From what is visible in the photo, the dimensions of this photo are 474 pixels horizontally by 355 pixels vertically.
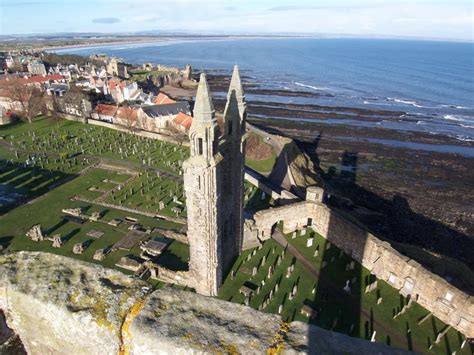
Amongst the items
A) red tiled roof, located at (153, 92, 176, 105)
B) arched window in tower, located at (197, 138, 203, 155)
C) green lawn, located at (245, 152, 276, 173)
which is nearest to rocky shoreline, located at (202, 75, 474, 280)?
green lawn, located at (245, 152, 276, 173)

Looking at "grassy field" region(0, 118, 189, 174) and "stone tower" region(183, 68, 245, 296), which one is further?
"grassy field" region(0, 118, 189, 174)

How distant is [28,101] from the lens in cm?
6450

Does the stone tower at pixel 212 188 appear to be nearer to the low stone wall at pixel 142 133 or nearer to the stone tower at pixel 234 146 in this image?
the stone tower at pixel 234 146

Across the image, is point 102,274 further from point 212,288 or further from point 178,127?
point 178,127

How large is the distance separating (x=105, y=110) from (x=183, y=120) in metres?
20.2

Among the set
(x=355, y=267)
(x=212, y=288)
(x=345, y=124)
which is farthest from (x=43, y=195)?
(x=345, y=124)

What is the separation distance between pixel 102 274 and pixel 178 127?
55986 millimetres

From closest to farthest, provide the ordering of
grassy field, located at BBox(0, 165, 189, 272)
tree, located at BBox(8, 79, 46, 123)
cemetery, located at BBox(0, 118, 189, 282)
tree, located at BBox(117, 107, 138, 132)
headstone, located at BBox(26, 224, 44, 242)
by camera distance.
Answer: grassy field, located at BBox(0, 165, 189, 272), cemetery, located at BBox(0, 118, 189, 282), headstone, located at BBox(26, 224, 44, 242), tree, located at BBox(117, 107, 138, 132), tree, located at BBox(8, 79, 46, 123)

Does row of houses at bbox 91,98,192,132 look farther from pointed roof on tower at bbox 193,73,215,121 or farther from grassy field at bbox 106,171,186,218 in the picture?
pointed roof on tower at bbox 193,73,215,121

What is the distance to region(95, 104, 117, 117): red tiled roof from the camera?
6662cm

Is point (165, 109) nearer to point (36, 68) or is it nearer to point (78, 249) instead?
point (78, 249)

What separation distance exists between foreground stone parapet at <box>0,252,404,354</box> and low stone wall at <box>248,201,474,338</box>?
70.6ft

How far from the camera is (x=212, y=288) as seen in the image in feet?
73.9

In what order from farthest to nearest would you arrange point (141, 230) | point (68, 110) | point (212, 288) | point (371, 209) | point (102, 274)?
1. point (68, 110)
2. point (371, 209)
3. point (141, 230)
4. point (212, 288)
5. point (102, 274)
